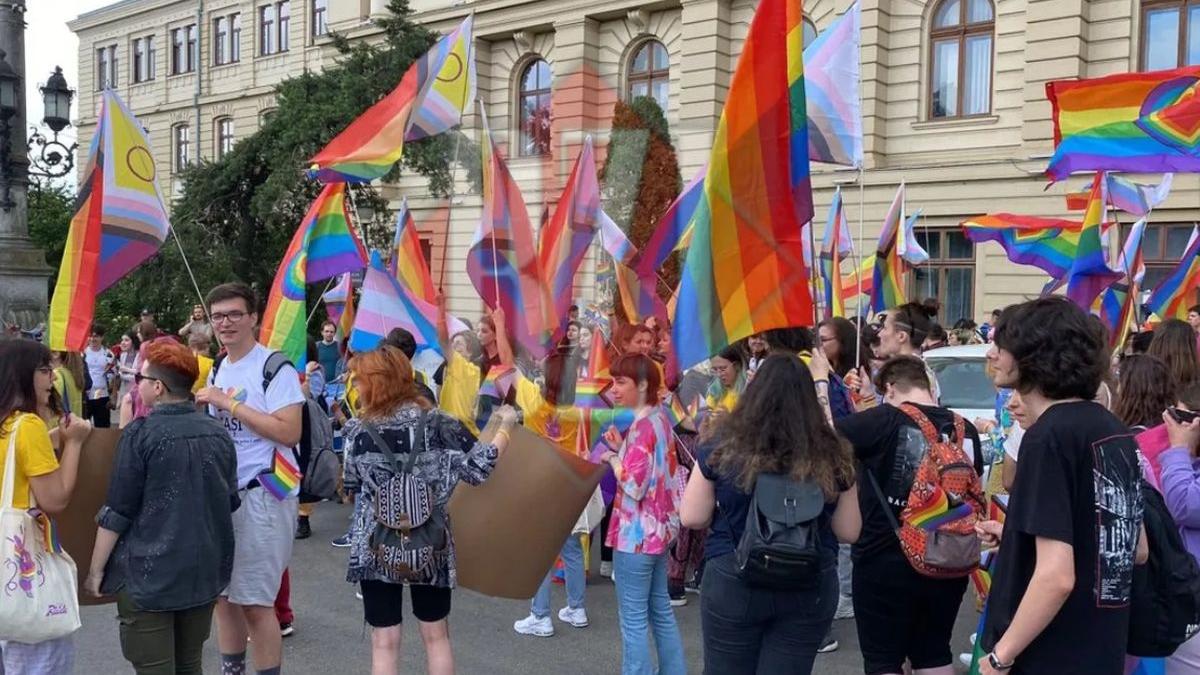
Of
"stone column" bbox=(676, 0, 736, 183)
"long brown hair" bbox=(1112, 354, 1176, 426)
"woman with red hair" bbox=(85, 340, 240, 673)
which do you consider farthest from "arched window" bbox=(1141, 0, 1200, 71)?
"woman with red hair" bbox=(85, 340, 240, 673)

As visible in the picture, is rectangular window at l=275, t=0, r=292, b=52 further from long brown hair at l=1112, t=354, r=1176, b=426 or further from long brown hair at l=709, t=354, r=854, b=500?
long brown hair at l=709, t=354, r=854, b=500

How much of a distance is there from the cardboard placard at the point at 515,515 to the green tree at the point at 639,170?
1472mm

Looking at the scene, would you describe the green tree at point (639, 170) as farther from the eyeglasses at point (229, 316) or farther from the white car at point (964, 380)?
the white car at point (964, 380)

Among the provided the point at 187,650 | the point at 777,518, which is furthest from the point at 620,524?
the point at 187,650

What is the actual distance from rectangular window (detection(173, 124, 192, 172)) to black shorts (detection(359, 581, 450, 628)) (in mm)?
41957

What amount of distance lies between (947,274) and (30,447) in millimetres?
19536

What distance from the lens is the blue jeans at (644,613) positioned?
4355 millimetres

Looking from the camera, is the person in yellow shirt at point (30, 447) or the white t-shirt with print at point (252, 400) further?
the white t-shirt with print at point (252, 400)

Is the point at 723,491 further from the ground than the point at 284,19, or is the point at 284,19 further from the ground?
the point at 284,19

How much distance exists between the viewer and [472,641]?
18.3ft

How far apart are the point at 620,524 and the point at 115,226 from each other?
3.07 meters

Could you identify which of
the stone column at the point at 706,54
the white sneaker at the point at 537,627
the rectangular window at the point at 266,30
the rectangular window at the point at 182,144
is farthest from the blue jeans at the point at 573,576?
the rectangular window at the point at 182,144

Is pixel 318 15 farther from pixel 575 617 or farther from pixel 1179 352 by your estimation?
pixel 1179 352

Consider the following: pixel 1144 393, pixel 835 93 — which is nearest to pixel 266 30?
pixel 835 93
